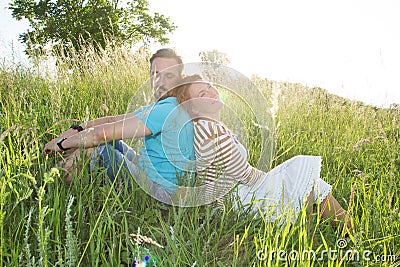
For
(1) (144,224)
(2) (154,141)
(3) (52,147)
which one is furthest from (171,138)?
(3) (52,147)

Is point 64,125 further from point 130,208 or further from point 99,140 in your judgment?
point 130,208

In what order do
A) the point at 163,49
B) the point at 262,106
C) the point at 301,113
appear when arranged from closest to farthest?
the point at 262,106 → the point at 163,49 → the point at 301,113

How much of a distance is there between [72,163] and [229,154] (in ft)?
2.56

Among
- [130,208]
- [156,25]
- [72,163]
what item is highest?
[156,25]

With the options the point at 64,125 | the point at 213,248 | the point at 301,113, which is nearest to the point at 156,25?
the point at 301,113

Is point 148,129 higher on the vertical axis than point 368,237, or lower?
higher

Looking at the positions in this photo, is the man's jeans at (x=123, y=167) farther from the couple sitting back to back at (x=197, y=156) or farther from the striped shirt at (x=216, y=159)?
the striped shirt at (x=216, y=159)

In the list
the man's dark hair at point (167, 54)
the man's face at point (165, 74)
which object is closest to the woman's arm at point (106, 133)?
the man's face at point (165, 74)

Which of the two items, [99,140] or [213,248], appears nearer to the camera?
[213,248]

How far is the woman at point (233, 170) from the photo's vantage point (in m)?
1.95

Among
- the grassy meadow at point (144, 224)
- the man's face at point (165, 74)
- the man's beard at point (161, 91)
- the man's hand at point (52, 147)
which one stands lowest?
the grassy meadow at point (144, 224)

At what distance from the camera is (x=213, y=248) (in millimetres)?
1651

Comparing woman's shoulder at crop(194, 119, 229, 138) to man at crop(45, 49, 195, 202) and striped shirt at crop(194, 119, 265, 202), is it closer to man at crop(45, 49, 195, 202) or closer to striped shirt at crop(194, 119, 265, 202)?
striped shirt at crop(194, 119, 265, 202)

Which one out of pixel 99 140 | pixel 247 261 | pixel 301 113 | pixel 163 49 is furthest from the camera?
pixel 301 113
